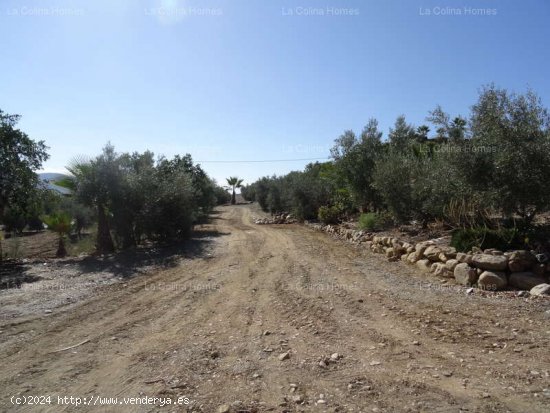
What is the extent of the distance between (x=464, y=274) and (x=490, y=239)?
1.16 m

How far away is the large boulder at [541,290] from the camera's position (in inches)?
235

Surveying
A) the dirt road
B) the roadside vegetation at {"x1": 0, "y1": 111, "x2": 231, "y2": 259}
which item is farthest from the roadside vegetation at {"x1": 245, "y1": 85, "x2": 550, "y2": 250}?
the roadside vegetation at {"x1": 0, "y1": 111, "x2": 231, "y2": 259}

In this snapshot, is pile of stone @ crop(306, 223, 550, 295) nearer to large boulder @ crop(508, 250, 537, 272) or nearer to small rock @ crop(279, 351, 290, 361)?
large boulder @ crop(508, 250, 537, 272)

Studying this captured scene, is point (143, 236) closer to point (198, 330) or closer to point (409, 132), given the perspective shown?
→ point (198, 330)

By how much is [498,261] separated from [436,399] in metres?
4.53

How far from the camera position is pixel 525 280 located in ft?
21.3

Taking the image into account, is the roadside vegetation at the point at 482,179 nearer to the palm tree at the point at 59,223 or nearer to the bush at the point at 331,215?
the bush at the point at 331,215

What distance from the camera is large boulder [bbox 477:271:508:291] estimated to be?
6.60 meters

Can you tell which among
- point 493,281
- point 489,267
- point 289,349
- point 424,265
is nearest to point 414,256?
point 424,265

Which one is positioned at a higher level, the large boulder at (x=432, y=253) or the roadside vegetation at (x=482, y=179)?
the roadside vegetation at (x=482, y=179)

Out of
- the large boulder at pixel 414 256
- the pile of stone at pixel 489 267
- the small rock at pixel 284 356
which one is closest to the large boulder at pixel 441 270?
the pile of stone at pixel 489 267

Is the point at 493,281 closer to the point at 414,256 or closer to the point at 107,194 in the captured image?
the point at 414,256

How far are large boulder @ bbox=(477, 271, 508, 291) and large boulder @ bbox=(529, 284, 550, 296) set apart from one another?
1.57ft

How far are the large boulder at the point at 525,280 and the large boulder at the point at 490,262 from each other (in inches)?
9.8
